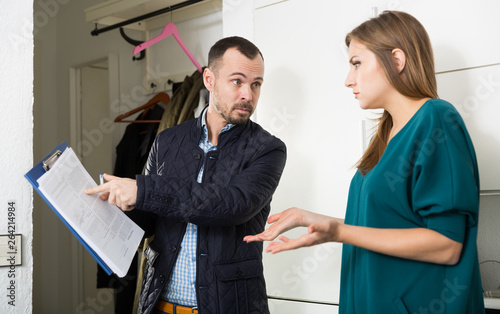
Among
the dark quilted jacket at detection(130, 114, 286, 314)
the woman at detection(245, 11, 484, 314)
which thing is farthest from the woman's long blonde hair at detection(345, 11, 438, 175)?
the dark quilted jacket at detection(130, 114, 286, 314)

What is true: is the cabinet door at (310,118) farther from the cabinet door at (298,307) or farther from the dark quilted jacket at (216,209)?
the dark quilted jacket at (216,209)

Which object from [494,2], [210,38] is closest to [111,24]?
[210,38]

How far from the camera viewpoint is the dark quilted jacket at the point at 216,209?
4.07ft

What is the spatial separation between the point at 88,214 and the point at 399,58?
2.59 feet

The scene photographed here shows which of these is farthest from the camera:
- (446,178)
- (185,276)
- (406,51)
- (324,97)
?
(324,97)

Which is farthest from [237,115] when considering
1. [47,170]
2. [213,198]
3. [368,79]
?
[47,170]

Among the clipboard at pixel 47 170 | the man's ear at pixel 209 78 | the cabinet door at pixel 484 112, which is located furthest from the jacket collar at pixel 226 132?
the cabinet door at pixel 484 112

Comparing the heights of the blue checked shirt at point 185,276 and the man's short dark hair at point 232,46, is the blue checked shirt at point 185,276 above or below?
below

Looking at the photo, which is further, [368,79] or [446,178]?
[368,79]

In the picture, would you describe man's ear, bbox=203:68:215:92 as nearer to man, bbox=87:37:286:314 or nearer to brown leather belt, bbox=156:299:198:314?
man, bbox=87:37:286:314

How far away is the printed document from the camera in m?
1.10

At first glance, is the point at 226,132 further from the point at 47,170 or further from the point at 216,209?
the point at 47,170

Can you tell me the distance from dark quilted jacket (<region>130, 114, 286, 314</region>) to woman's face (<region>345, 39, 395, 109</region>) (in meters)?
0.37

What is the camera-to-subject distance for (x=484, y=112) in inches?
62.8
